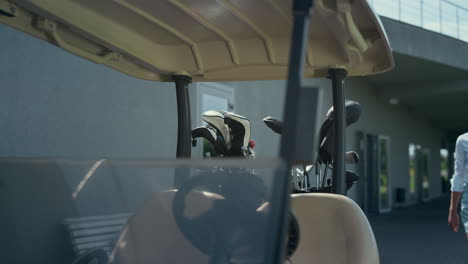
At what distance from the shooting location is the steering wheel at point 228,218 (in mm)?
1120

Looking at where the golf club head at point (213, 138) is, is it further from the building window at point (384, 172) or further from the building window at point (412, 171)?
the building window at point (412, 171)

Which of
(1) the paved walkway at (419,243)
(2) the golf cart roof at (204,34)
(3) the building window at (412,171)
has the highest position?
(2) the golf cart roof at (204,34)

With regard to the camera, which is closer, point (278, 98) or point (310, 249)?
point (310, 249)

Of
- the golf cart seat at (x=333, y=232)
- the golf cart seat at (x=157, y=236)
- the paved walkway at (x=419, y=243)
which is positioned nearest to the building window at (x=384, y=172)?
the paved walkway at (x=419, y=243)

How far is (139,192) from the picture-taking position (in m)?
1.27

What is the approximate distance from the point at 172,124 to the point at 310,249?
14.5 feet

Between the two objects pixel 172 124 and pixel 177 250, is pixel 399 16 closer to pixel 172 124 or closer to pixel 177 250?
pixel 172 124

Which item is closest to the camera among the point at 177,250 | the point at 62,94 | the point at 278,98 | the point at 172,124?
the point at 177,250

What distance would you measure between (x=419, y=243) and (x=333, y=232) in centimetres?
656

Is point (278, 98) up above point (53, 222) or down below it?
above

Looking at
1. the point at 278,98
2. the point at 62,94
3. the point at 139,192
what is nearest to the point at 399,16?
the point at 278,98

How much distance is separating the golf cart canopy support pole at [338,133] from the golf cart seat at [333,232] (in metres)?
0.27

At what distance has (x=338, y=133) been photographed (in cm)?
223

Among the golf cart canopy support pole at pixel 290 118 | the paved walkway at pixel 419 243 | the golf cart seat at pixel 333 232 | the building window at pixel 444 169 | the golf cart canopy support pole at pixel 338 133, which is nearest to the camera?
the golf cart canopy support pole at pixel 290 118
